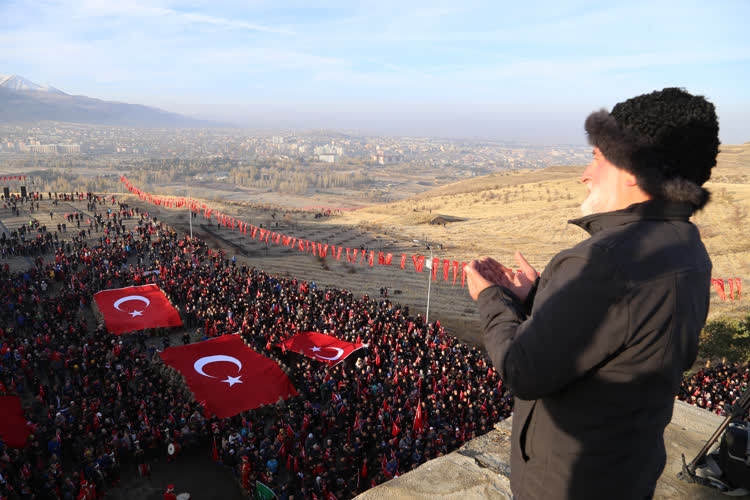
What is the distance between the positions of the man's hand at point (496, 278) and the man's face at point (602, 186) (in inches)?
14.7

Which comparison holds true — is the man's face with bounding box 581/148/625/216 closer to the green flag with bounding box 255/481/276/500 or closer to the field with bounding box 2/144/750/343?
the green flag with bounding box 255/481/276/500

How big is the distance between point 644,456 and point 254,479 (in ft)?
37.4

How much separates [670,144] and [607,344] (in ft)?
2.48

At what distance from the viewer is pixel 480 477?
3576mm

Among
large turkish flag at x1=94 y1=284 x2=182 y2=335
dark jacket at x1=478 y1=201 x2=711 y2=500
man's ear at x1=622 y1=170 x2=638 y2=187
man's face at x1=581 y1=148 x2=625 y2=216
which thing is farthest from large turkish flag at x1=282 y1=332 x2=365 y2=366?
man's ear at x1=622 y1=170 x2=638 y2=187

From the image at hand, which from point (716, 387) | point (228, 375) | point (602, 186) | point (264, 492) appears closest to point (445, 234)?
point (716, 387)

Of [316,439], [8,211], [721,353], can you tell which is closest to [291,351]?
[316,439]

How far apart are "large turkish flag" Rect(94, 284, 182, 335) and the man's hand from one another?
68.3 feet

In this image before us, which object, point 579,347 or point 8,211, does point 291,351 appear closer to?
point 579,347

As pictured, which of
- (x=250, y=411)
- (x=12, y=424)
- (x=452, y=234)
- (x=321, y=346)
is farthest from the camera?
(x=452, y=234)

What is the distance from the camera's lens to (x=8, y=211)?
47.3 metres

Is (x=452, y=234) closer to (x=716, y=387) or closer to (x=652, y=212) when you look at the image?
(x=716, y=387)

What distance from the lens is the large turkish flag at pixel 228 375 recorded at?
14.7m

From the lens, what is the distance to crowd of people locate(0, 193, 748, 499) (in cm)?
1168
